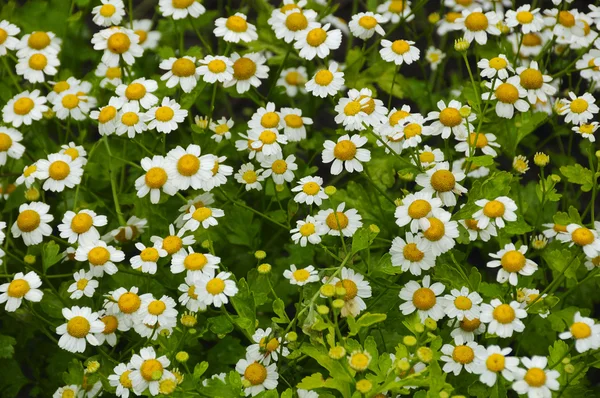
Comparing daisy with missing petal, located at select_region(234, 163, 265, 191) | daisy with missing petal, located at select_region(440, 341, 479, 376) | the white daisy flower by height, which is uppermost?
the white daisy flower

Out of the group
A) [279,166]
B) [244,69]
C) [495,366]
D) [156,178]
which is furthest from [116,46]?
[495,366]

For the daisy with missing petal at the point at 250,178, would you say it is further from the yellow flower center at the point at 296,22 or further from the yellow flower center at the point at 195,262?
the yellow flower center at the point at 296,22

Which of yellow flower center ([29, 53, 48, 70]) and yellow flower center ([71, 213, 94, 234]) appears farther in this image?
yellow flower center ([29, 53, 48, 70])

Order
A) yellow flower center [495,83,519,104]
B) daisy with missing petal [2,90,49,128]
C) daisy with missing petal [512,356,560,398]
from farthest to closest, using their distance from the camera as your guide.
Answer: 1. daisy with missing petal [2,90,49,128]
2. yellow flower center [495,83,519,104]
3. daisy with missing petal [512,356,560,398]

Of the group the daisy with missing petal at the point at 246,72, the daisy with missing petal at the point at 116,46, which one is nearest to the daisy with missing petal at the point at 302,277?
the daisy with missing petal at the point at 246,72

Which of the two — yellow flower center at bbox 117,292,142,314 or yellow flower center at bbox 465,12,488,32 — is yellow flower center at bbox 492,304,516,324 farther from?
yellow flower center at bbox 465,12,488,32

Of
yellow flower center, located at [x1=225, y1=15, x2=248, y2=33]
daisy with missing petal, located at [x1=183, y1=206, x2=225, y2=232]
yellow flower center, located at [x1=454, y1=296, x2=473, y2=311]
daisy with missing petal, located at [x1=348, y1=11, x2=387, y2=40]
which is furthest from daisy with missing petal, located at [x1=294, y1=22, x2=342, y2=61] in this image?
yellow flower center, located at [x1=454, y1=296, x2=473, y2=311]

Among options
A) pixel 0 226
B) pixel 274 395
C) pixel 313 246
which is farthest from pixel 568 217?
pixel 0 226

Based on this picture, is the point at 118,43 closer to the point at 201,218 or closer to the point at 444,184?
the point at 201,218
